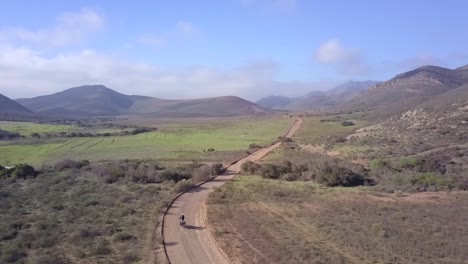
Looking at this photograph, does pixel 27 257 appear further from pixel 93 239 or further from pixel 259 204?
pixel 259 204

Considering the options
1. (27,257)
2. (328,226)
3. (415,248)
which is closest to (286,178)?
(328,226)

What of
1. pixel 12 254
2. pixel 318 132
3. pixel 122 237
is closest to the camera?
pixel 12 254

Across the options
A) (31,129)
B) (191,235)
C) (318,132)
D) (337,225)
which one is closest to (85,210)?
(191,235)

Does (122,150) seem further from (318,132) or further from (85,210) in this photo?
(85,210)

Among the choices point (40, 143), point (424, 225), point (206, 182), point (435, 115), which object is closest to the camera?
point (424, 225)

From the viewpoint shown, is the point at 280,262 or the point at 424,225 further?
the point at 424,225

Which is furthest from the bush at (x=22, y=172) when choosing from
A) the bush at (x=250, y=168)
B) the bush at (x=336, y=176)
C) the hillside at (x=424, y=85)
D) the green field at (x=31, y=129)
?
the hillside at (x=424, y=85)

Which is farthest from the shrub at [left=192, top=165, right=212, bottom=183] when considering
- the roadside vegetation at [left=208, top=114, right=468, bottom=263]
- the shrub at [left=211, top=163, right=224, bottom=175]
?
the roadside vegetation at [left=208, top=114, right=468, bottom=263]
